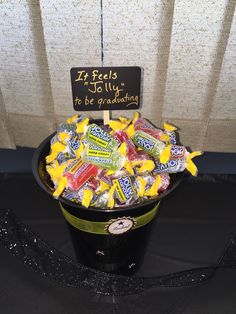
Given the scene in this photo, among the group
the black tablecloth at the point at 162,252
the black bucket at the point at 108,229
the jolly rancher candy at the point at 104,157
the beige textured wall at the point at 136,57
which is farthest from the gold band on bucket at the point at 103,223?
the beige textured wall at the point at 136,57

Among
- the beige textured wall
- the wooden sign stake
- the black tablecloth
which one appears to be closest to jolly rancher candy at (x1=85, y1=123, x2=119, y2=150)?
the wooden sign stake

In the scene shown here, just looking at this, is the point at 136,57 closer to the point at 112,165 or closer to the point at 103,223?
the point at 112,165

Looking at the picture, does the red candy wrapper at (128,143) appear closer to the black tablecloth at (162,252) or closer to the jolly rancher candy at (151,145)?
the jolly rancher candy at (151,145)

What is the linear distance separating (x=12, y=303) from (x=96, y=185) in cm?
52

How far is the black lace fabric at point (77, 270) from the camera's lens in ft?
3.48

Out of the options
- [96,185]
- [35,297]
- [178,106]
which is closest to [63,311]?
[35,297]

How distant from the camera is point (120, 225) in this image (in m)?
0.89

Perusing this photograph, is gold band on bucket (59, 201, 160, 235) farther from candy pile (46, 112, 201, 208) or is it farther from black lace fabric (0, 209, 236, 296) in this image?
black lace fabric (0, 209, 236, 296)

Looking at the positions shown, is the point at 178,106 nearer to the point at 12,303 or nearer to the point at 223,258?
the point at 223,258

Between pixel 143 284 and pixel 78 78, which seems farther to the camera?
pixel 143 284

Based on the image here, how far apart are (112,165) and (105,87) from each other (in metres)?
0.22

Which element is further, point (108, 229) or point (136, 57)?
point (136, 57)

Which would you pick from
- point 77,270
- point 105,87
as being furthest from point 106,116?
point 77,270

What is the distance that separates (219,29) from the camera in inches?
41.6
